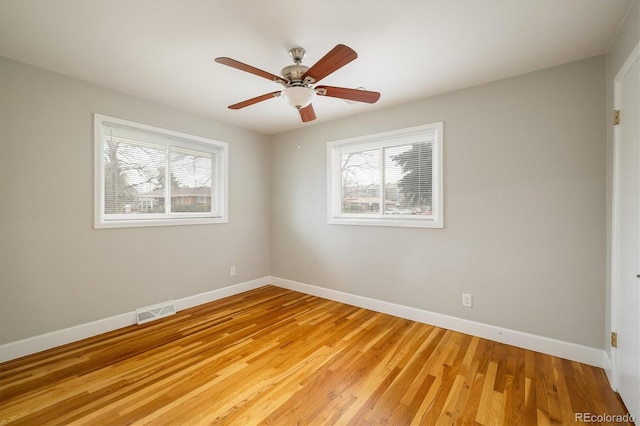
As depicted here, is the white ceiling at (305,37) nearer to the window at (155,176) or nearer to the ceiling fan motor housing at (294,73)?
the ceiling fan motor housing at (294,73)

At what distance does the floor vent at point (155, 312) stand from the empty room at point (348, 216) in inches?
0.6

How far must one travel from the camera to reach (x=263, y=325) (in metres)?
2.97

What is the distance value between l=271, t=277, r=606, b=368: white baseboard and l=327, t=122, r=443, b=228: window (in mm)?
983

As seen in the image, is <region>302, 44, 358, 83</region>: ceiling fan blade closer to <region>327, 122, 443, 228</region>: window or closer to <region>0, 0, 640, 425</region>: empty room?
<region>0, 0, 640, 425</region>: empty room

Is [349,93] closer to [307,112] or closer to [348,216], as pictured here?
[307,112]

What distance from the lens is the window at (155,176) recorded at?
287 centimetres

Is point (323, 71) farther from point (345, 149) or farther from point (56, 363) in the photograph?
point (56, 363)

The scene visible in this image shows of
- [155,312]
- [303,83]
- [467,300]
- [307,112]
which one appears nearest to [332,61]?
[303,83]

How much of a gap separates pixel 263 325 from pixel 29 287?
2080mm

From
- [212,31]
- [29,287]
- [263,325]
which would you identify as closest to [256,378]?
[263,325]

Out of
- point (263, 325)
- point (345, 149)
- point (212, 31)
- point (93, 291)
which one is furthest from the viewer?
point (345, 149)

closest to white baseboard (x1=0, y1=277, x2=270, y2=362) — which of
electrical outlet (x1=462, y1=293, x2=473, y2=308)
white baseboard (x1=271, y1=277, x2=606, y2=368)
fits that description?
white baseboard (x1=271, y1=277, x2=606, y2=368)

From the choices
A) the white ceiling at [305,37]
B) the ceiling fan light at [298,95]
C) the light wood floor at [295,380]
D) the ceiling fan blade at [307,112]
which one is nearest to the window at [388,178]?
the white ceiling at [305,37]

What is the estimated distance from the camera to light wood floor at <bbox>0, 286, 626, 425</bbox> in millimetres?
1669
